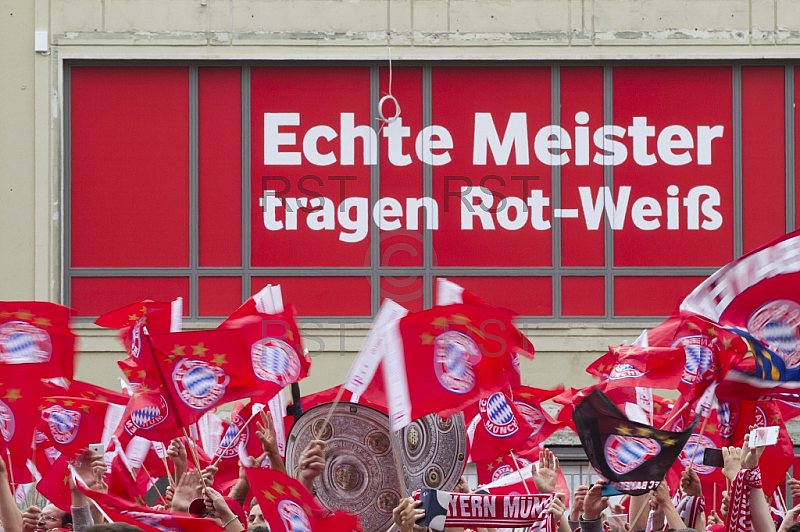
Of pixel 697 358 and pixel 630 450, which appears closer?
pixel 630 450

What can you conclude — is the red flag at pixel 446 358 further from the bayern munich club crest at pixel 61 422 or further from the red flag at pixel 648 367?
the bayern munich club crest at pixel 61 422

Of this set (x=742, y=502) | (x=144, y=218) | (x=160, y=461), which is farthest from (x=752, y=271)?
(x=144, y=218)

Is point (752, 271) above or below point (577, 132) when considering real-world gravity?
below

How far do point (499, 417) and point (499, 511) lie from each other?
308 centimetres

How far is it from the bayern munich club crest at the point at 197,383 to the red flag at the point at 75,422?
1.37m

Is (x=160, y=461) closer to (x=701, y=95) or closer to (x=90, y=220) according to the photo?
(x=90, y=220)

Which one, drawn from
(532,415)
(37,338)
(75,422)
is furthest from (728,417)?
(75,422)

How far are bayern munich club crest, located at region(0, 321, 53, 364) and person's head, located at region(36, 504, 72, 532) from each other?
99 centimetres

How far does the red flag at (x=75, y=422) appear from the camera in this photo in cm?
1028

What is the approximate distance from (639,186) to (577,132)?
0.99m

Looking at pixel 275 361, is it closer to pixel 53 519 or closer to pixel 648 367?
pixel 53 519

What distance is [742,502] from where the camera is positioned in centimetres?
732

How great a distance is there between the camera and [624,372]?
9.74 metres

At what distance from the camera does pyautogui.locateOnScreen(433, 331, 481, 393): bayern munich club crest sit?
8672 millimetres
